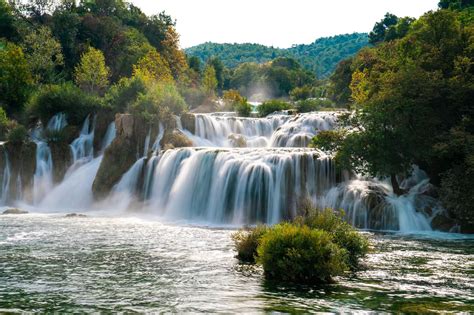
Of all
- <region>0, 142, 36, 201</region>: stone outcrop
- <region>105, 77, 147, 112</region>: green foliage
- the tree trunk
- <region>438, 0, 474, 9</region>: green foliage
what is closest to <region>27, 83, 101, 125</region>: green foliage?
<region>105, 77, 147, 112</region>: green foliage

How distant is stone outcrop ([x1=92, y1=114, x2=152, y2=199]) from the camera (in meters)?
46.9

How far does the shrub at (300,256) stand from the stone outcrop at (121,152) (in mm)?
31121

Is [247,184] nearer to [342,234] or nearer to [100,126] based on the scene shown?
[342,234]

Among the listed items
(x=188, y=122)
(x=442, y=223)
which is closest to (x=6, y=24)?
(x=188, y=122)

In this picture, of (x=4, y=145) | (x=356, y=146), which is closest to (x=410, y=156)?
(x=356, y=146)

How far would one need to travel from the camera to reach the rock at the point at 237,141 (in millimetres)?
52831

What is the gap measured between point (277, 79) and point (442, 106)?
123168 millimetres

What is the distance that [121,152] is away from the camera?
47688 millimetres

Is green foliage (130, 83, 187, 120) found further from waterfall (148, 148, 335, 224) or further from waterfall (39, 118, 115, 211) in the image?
waterfall (148, 148, 335, 224)

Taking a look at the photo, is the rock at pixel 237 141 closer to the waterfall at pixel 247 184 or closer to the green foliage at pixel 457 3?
the waterfall at pixel 247 184

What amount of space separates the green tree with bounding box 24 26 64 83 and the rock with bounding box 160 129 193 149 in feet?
118

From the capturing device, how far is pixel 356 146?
35.8 m

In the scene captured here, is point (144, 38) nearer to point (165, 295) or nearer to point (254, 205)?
point (254, 205)

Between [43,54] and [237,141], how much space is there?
41550 mm
